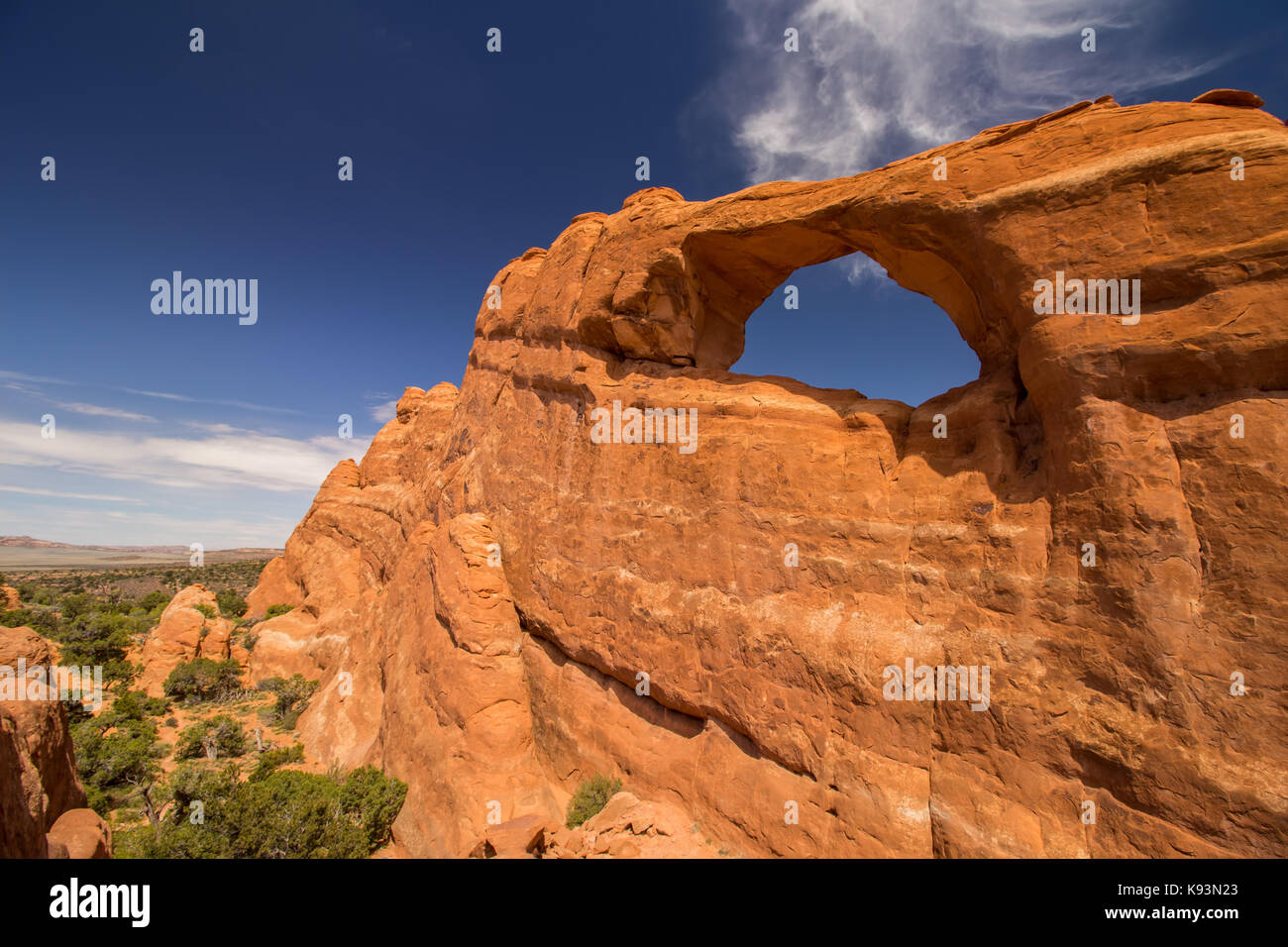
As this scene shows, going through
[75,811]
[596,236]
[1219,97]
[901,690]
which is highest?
[596,236]

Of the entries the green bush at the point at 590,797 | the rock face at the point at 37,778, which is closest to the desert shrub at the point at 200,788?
the rock face at the point at 37,778

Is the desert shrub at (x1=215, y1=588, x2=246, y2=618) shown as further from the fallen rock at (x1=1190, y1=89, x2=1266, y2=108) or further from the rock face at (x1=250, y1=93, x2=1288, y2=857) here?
the fallen rock at (x1=1190, y1=89, x2=1266, y2=108)

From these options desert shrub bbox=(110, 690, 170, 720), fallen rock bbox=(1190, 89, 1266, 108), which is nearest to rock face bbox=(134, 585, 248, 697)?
desert shrub bbox=(110, 690, 170, 720)

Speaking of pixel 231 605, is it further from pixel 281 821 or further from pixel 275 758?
pixel 281 821

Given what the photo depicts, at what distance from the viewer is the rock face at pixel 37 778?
5.90m

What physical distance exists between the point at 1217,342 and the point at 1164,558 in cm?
316

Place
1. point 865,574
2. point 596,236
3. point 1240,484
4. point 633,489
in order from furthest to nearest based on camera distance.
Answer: point 596,236 → point 633,489 → point 865,574 → point 1240,484

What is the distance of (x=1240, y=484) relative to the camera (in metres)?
7.15

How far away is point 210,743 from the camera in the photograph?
17.8m

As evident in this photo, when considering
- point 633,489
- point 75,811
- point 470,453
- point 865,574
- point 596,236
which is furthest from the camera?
point 470,453

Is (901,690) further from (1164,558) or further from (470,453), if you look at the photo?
(470,453)

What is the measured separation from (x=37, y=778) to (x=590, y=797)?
8.80 m

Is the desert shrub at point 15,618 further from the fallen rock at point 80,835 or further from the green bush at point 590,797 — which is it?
the green bush at point 590,797

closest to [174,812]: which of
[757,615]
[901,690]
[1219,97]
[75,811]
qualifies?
[75,811]
